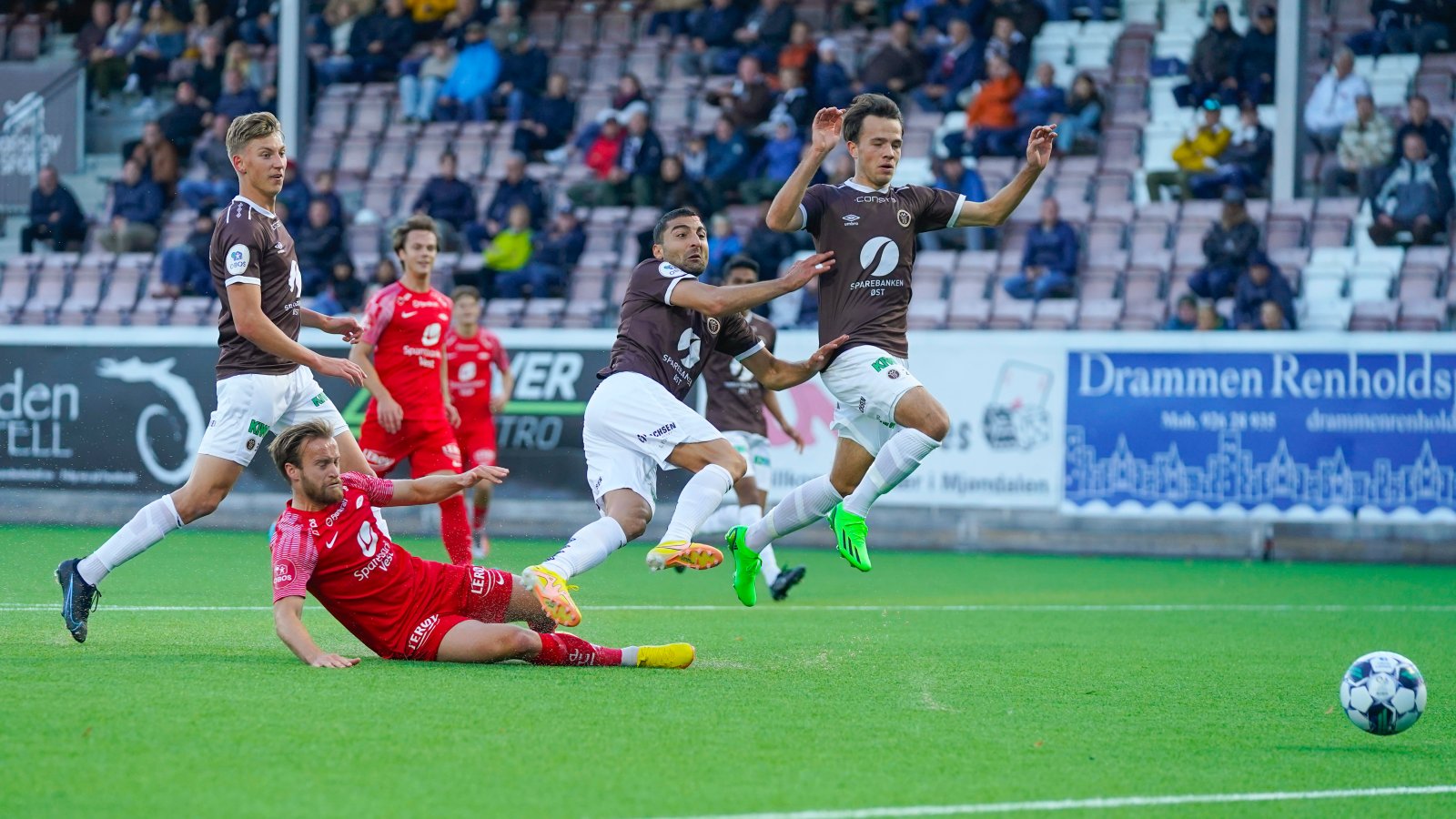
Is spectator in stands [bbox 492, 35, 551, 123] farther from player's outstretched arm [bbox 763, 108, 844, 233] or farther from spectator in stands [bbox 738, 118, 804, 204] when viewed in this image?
player's outstretched arm [bbox 763, 108, 844, 233]

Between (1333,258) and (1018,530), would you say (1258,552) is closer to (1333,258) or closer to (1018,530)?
(1018,530)

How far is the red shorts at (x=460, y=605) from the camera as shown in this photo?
24.2ft

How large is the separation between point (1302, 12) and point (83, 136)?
50.7 feet

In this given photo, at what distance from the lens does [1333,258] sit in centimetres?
1781

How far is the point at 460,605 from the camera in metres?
7.50

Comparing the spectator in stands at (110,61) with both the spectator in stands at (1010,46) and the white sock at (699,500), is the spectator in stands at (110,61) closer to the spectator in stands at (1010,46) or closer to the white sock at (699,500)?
the spectator in stands at (1010,46)

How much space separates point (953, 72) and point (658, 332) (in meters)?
13.2

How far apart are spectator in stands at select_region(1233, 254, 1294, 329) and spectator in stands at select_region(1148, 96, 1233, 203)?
2357mm

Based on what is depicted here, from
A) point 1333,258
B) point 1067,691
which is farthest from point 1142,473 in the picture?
point 1067,691

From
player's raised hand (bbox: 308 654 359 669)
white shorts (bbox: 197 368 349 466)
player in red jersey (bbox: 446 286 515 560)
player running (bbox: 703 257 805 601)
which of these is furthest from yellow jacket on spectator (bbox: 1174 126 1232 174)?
player's raised hand (bbox: 308 654 359 669)

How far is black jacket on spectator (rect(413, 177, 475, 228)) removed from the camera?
20.9 m

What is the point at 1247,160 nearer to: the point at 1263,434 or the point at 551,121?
the point at 1263,434

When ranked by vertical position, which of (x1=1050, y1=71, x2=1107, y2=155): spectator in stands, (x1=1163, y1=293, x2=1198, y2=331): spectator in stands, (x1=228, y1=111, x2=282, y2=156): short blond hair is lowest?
(x1=1163, y1=293, x2=1198, y2=331): spectator in stands

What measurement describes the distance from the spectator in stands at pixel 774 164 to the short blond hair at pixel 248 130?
11.7 m
